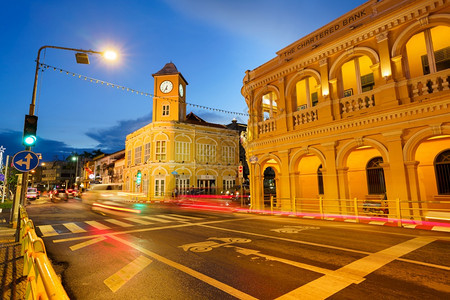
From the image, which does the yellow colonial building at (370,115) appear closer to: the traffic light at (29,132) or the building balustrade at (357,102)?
the building balustrade at (357,102)

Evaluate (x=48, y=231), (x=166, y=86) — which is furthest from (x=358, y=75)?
(x=166, y=86)

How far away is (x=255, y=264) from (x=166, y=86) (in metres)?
32.2

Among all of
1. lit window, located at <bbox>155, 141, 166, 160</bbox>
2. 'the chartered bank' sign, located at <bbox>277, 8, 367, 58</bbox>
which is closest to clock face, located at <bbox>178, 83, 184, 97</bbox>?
lit window, located at <bbox>155, 141, 166, 160</bbox>

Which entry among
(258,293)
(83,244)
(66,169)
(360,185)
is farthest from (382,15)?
(66,169)

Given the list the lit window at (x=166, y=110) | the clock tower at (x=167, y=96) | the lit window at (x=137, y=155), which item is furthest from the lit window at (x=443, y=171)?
the lit window at (x=137, y=155)

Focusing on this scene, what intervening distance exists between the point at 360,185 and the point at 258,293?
12327 millimetres

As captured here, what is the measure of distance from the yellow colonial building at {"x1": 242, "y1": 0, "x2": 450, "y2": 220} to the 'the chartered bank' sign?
56 mm

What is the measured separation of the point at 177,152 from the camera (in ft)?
105

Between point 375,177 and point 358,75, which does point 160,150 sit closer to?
point 375,177

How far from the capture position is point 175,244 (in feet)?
22.1

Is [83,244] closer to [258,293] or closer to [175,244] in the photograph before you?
[175,244]

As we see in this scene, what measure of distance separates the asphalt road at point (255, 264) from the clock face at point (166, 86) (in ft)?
91.3

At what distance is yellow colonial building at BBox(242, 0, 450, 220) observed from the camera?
9562 mm

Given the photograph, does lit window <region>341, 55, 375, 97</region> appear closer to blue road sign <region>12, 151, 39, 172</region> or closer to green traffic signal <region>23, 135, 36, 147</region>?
blue road sign <region>12, 151, 39, 172</region>
